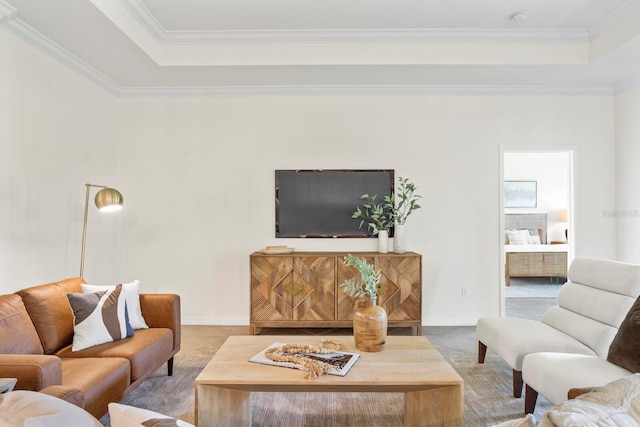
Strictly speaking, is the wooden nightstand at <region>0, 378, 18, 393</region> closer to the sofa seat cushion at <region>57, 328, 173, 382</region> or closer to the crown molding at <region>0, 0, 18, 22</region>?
the sofa seat cushion at <region>57, 328, 173, 382</region>

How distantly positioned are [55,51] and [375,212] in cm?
337

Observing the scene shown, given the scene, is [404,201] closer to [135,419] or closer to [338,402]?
[338,402]

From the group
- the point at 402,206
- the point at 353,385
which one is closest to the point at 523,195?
the point at 402,206

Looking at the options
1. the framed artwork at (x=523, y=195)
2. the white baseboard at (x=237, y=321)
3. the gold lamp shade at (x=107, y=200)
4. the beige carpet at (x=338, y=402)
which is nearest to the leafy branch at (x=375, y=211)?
the white baseboard at (x=237, y=321)

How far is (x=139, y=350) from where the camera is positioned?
241cm

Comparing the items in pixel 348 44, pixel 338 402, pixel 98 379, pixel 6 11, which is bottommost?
pixel 338 402

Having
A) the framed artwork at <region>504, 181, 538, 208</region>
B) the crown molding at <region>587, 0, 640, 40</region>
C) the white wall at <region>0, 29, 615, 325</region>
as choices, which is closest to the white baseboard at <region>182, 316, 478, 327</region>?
the white wall at <region>0, 29, 615, 325</region>

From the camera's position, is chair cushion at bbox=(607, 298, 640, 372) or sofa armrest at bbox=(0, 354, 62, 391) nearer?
sofa armrest at bbox=(0, 354, 62, 391)

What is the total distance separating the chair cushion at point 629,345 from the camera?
1949 mm

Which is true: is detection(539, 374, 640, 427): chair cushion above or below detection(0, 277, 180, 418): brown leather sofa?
above

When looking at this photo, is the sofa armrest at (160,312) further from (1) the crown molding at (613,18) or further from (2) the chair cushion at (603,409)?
(1) the crown molding at (613,18)

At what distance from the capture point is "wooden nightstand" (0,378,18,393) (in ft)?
4.98

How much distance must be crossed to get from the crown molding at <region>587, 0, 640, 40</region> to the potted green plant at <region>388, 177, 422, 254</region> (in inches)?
85.7

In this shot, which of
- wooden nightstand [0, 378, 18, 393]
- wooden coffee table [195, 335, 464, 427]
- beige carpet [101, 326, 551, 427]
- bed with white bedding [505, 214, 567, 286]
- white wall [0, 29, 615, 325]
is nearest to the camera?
wooden nightstand [0, 378, 18, 393]
